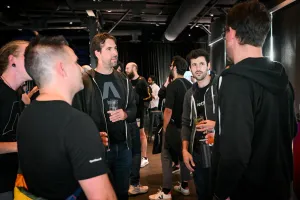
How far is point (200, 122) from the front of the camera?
2.15 meters

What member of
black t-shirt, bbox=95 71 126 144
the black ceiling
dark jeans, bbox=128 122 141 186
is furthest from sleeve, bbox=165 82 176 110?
the black ceiling

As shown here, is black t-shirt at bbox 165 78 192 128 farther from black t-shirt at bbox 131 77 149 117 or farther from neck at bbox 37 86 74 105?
neck at bbox 37 86 74 105

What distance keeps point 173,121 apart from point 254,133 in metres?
2.15

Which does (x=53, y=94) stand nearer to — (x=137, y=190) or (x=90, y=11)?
(x=137, y=190)

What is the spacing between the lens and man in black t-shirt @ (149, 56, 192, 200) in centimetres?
332

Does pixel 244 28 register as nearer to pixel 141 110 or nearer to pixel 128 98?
pixel 128 98

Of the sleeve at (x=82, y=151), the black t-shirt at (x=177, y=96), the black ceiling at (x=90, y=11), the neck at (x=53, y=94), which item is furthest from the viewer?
the black ceiling at (x=90, y=11)

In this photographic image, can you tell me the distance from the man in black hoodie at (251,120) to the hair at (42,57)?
28.5 inches

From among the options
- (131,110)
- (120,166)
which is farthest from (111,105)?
(120,166)

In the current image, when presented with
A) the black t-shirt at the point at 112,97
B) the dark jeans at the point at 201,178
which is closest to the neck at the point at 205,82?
the dark jeans at the point at 201,178

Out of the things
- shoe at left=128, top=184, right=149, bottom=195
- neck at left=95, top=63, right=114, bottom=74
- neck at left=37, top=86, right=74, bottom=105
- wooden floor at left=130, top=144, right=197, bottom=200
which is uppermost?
neck at left=95, top=63, right=114, bottom=74

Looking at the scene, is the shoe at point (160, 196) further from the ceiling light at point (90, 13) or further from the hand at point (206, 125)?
the ceiling light at point (90, 13)

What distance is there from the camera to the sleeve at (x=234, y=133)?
118 centimetres

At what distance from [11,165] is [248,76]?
1467 millimetres
